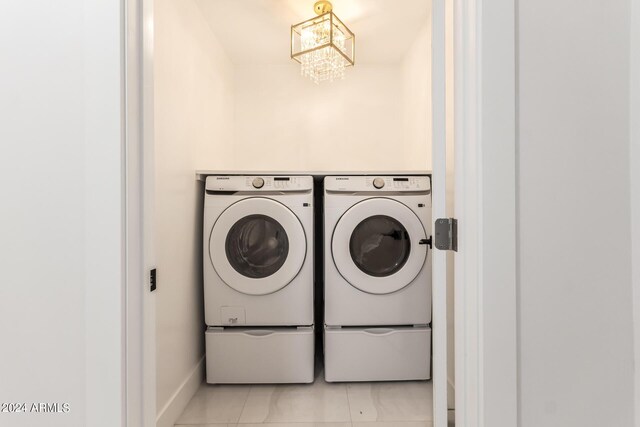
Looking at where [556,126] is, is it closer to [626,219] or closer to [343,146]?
[626,219]

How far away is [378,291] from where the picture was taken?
172 cm

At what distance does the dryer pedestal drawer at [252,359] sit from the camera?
1.73 metres

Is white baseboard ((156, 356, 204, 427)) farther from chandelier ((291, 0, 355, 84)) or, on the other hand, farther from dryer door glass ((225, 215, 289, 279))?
chandelier ((291, 0, 355, 84))

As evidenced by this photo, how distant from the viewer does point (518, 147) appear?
69 centimetres

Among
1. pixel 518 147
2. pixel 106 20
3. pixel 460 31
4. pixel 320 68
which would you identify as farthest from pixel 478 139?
pixel 320 68

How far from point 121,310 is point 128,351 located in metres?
0.09

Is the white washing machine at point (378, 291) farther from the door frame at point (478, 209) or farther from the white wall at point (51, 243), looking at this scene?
the white wall at point (51, 243)

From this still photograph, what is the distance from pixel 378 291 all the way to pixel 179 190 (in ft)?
3.74

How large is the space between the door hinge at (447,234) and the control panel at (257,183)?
42.4 inches

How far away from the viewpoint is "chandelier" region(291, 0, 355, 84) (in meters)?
1.97

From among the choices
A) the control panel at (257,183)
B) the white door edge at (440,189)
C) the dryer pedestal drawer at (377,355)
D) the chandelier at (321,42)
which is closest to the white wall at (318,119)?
the chandelier at (321,42)

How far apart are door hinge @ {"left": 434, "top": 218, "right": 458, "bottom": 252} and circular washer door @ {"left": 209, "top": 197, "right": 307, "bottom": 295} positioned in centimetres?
101

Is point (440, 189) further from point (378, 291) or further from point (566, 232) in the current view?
point (378, 291)

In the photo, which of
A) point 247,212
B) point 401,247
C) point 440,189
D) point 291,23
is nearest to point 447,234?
point 440,189
